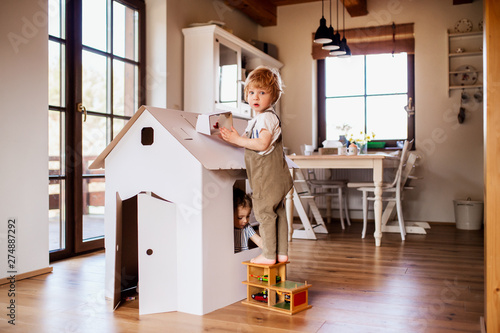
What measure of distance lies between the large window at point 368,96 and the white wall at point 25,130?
3553 mm

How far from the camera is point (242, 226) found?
2.37m

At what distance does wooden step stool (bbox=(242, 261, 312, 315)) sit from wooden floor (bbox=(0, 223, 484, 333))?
0.05 meters

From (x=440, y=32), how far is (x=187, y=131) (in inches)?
170

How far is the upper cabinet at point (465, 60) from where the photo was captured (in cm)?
529

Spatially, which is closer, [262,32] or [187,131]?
[187,131]

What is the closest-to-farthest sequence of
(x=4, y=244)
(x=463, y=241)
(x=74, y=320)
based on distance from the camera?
(x=74, y=320)
(x=4, y=244)
(x=463, y=241)

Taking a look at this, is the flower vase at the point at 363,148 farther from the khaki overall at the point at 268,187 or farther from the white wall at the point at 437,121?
the khaki overall at the point at 268,187

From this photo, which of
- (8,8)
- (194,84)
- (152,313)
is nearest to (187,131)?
(152,313)

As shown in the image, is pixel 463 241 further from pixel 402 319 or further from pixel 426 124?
pixel 402 319

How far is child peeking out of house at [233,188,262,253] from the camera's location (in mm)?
2354

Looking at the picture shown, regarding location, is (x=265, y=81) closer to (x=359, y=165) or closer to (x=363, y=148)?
(x=359, y=165)

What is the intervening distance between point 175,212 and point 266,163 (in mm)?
458

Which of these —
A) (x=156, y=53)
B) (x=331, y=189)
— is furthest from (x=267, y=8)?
(x=331, y=189)

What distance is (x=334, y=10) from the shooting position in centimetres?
593
